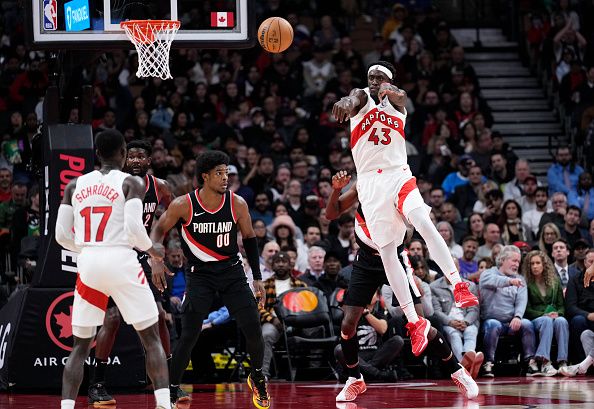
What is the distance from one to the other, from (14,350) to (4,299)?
2.28 m

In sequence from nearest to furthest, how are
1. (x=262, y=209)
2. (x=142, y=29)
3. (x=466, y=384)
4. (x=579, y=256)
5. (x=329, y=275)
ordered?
1. (x=466, y=384)
2. (x=142, y=29)
3. (x=329, y=275)
4. (x=579, y=256)
5. (x=262, y=209)

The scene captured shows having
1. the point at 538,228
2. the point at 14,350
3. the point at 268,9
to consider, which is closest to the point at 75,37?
the point at 14,350

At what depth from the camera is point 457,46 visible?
22.4 meters

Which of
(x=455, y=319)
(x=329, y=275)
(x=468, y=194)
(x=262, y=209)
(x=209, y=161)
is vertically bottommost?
(x=455, y=319)

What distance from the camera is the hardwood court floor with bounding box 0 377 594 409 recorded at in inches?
388

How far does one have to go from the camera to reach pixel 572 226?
16.8m

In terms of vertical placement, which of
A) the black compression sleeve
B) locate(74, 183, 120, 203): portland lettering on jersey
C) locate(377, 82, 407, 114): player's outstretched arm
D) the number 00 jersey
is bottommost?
the black compression sleeve

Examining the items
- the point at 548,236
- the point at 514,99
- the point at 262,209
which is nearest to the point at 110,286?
the point at 262,209

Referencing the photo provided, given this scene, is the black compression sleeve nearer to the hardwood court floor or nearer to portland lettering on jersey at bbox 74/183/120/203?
the hardwood court floor

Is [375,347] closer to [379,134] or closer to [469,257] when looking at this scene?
[469,257]

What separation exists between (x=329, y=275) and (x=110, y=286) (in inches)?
279

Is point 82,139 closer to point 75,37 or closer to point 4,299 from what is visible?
point 75,37

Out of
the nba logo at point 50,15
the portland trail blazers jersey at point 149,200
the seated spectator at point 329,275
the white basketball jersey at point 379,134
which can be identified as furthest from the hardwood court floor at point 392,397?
the nba logo at point 50,15

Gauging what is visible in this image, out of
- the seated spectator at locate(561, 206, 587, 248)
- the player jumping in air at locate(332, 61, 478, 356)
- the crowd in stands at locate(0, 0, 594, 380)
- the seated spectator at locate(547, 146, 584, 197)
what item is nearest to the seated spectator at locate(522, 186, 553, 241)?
the crowd in stands at locate(0, 0, 594, 380)
